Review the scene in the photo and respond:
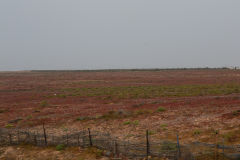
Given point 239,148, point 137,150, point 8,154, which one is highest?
point 239,148

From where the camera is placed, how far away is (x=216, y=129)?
10305 mm

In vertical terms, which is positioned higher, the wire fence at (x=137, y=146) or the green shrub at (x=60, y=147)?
the wire fence at (x=137, y=146)

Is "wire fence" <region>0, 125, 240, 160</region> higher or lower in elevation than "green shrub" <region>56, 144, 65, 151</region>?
higher

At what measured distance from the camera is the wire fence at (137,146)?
268 inches

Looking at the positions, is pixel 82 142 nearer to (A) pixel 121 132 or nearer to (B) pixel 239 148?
(A) pixel 121 132

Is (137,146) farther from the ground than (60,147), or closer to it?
farther from the ground

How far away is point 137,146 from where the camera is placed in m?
8.06

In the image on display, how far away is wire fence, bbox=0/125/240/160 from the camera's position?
22.3 ft

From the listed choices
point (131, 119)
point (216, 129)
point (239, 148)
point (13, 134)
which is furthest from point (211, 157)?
point (13, 134)

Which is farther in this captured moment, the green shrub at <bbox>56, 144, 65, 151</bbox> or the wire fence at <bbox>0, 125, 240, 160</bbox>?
the green shrub at <bbox>56, 144, 65, 151</bbox>

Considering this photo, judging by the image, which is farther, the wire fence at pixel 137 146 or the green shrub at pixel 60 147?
the green shrub at pixel 60 147

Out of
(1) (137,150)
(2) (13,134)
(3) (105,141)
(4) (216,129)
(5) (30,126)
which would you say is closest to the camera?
(1) (137,150)

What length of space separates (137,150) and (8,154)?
6766 mm

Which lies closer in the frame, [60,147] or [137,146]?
[137,146]
